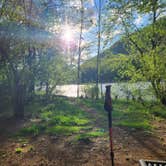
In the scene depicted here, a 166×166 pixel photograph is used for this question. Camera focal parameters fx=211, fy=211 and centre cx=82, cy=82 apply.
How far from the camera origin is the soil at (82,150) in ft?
13.8

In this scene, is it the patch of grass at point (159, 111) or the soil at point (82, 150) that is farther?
the patch of grass at point (159, 111)

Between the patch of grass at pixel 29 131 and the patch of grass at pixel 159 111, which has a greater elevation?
the patch of grass at pixel 159 111

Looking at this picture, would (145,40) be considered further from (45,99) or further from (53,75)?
(45,99)

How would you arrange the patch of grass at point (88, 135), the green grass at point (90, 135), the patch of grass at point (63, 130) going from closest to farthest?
the patch of grass at point (88, 135), the green grass at point (90, 135), the patch of grass at point (63, 130)

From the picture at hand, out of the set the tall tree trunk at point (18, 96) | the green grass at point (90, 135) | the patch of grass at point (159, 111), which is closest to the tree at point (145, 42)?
the patch of grass at point (159, 111)

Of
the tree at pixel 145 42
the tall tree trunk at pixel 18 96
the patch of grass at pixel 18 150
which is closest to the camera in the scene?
the patch of grass at pixel 18 150

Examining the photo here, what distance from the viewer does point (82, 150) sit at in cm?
479

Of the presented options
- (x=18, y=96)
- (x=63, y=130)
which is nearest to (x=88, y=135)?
(x=63, y=130)

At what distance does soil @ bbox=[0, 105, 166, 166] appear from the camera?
422 cm

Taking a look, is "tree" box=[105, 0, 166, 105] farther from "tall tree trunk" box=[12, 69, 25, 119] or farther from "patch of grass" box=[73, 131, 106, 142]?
"tall tree trunk" box=[12, 69, 25, 119]

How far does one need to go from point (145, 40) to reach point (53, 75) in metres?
6.61

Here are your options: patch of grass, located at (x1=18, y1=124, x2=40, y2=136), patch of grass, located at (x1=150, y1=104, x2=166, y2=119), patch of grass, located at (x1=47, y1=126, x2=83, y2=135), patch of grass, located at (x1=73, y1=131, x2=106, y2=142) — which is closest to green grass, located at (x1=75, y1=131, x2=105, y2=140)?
patch of grass, located at (x1=73, y1=131, x2=106, y2=142)

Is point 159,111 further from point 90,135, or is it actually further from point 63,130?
point 63,130

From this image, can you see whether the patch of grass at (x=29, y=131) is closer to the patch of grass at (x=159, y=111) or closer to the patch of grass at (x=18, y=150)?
the patch of grass at (x=18, y=150)
